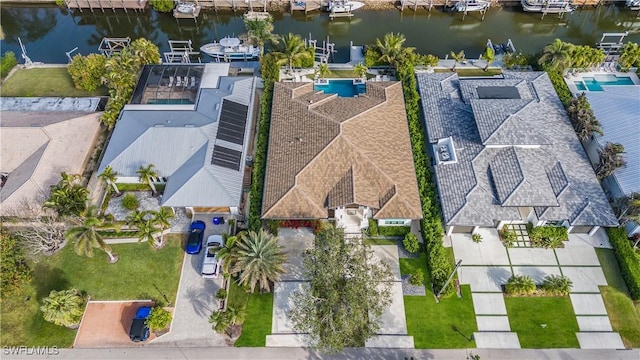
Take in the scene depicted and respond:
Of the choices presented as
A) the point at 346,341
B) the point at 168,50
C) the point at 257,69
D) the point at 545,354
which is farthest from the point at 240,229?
the point at 168,50

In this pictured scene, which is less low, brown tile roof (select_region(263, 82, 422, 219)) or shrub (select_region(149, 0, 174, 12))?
shrub (select_region(149, 0, 174, 12))

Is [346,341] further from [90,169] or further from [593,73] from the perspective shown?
[593,73]

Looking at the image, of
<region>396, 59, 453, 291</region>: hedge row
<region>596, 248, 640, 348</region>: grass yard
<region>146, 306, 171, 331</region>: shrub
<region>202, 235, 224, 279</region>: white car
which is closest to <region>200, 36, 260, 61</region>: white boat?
<region>396, 59, 453, 291</region>: hedge row

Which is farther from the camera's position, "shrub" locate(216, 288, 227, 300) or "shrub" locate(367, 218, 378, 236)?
"shrub" locate(367, 218, 378, 236)

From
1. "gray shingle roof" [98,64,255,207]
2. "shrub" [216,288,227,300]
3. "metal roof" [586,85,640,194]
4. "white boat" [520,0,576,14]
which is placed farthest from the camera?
"white boat" [520,0,576,14]

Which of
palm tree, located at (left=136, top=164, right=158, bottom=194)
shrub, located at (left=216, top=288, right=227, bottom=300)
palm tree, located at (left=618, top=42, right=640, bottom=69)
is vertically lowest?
shrub, located at (left=216, top=288, right=227, bottom=300)

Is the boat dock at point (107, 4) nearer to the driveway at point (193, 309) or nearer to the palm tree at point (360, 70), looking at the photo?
the palm tree at point (360, 70)

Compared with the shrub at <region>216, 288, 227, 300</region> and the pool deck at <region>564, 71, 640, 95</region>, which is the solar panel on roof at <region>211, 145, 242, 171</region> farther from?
the pool deck at <region>564, 71, 640, 95</region>
